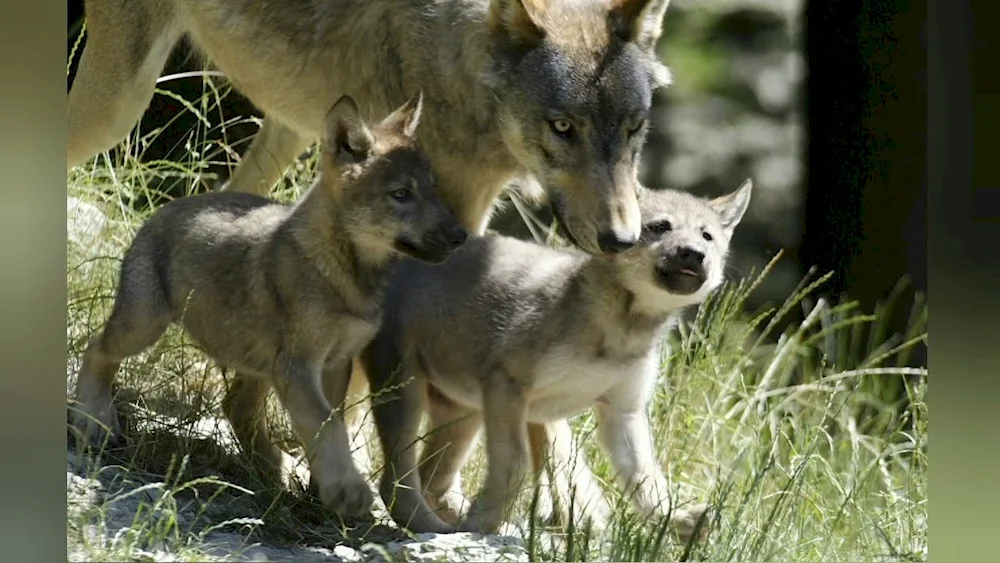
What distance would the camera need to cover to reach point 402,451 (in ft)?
14.6

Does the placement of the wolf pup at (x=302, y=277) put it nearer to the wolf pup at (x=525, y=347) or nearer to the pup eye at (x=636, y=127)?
the wolf pup at (x=525, y=347)

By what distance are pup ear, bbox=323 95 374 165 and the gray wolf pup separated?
35cm

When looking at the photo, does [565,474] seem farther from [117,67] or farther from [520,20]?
[117,67]

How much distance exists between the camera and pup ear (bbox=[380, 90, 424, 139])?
4.32 metres

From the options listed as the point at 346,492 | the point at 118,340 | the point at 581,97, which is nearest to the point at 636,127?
the point at 581,97

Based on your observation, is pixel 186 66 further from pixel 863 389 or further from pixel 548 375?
pixel 863 389

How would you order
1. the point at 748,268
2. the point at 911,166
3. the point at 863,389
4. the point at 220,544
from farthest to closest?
the point at 748,268 < the point at 863,389 < the point at 911,166 < the point at 220,544

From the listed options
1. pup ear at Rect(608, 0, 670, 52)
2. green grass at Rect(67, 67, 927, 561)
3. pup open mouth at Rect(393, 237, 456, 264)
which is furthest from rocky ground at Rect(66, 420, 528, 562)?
pup ear at Rect(608, 0, 670, 52)

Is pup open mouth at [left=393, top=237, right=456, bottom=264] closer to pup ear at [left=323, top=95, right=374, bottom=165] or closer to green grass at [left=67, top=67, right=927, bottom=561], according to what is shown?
pup ear at [left=323, top=95, right=374, bottom=165]

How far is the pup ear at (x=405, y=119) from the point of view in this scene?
14.2 feet

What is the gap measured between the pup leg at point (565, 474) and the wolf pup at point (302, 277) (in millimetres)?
614
